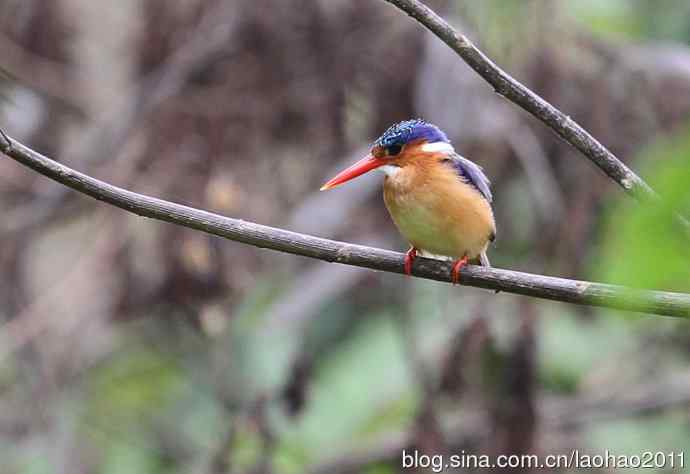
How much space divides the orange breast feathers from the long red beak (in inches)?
2.4

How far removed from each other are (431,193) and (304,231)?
1.86 meters

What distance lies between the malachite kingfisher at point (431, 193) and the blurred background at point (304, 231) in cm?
108

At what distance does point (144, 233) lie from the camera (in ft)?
16.6

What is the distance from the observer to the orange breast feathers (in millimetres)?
2523

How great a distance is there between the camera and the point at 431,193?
2.56 m

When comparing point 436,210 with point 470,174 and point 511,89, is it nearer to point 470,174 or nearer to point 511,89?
point 470,174

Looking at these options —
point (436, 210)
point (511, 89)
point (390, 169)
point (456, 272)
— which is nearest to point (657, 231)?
point (511, 89)

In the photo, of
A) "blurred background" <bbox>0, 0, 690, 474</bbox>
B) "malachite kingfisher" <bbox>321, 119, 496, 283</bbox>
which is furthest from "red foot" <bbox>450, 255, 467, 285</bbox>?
"blurred background" <bbox>0, 0, 690, 474</bbox>

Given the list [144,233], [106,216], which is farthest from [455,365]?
[106,216]

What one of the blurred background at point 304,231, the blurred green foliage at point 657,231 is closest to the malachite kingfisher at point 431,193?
the blurred background at point 304,231

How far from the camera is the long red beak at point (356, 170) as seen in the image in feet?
8.36

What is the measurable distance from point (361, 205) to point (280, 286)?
1.95ft

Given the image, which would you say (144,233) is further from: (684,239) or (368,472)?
(684,239)

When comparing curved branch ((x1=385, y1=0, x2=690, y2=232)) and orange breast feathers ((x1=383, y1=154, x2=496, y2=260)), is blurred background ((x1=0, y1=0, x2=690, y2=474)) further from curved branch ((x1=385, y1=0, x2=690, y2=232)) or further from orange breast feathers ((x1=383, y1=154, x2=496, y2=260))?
curved branch ((x1=385, y1=0, x2=690, y2=232))
